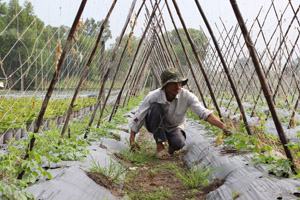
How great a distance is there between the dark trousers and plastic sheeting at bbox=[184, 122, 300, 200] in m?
0.29

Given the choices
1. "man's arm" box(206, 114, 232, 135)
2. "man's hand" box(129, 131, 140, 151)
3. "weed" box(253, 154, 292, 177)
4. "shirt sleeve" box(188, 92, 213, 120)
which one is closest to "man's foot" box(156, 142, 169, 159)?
"man's hand" box(129, 131, 140, 151)

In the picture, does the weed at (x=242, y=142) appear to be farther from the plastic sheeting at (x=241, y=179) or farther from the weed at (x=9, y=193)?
the weed at (x=9, y=193)

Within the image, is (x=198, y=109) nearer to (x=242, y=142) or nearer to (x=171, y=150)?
(x=171, y=150)

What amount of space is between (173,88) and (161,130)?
594 millimetres

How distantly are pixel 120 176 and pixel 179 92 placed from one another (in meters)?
1.42

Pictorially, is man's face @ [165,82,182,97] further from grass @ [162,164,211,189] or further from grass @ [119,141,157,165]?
grass @ [162,164,211,189]

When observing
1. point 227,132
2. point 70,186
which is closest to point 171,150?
point 227,132

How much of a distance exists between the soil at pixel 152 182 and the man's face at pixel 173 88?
2.53 feet

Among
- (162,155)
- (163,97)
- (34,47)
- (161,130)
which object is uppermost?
(34,47)

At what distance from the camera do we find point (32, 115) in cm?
609

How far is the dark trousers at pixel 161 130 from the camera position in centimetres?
489

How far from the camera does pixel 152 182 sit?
154 inches

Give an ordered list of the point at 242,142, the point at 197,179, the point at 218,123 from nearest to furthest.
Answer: the point at 197,179
the point at 242,142
the point at 218,123

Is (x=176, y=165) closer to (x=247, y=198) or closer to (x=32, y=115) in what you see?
(x=247, y=198)
